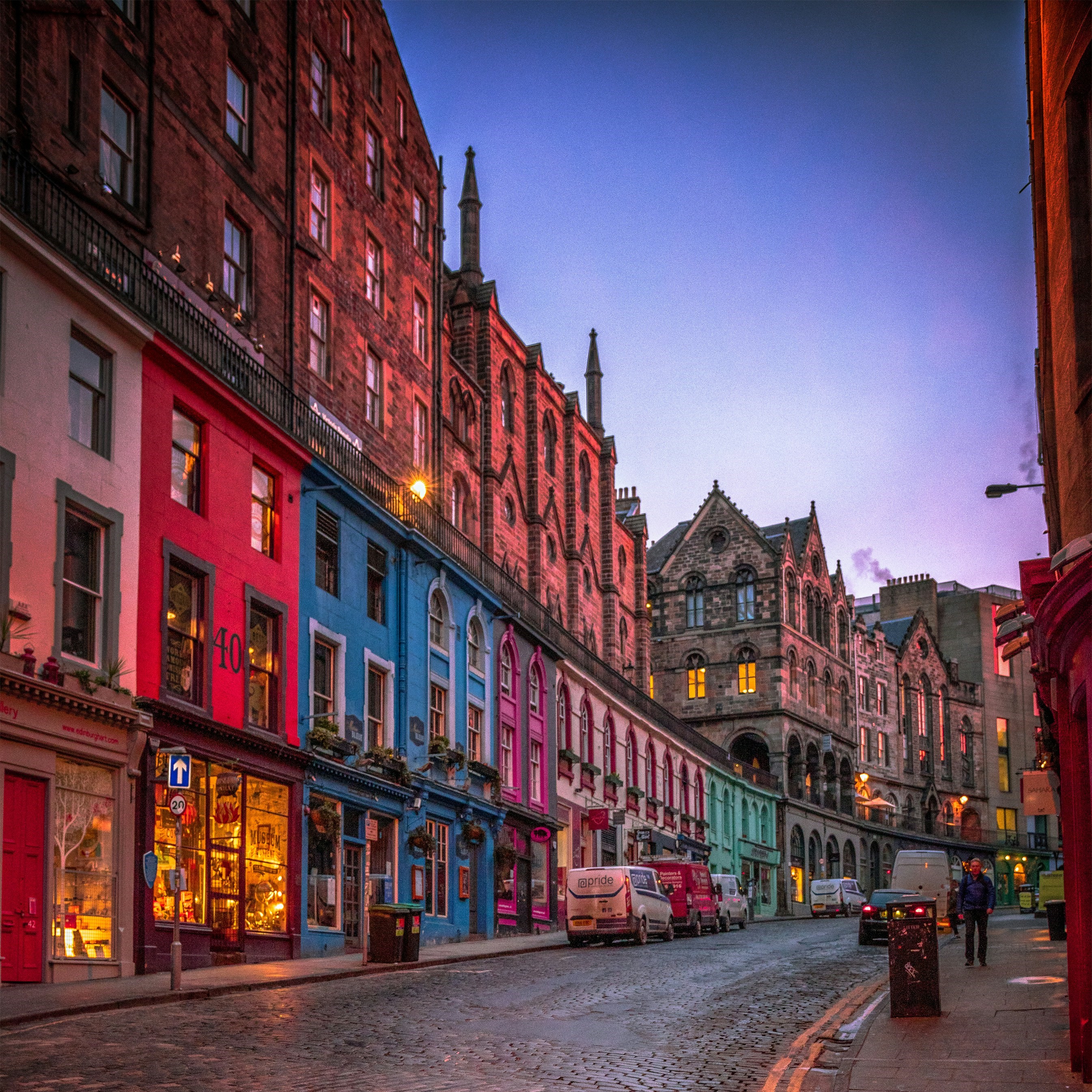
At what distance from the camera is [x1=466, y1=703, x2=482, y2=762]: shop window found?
124ft

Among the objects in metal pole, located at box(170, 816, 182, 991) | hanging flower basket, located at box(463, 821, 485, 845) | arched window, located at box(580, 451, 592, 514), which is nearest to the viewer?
metal pole, located at box(170, 816, 182, 991)

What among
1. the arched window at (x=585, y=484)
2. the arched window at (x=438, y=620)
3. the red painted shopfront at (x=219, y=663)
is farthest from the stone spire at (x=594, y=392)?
the red painted shopfront at (x=219, y=663)

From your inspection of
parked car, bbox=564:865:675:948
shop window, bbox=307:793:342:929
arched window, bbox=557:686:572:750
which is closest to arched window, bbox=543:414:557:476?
arched window, bbox=557:686:572:750

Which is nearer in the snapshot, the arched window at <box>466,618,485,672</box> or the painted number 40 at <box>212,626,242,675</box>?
the painted number 40 at <box>212,626,242,675</box>

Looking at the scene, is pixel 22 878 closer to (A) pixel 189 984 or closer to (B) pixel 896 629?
(A) pixel 189 984

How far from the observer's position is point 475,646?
39000 millimetres

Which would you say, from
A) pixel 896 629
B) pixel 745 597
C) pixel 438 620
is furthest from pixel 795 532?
pixel 438 620

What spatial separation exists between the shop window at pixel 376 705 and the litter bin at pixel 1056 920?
14270 mm

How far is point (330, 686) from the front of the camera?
30188mm

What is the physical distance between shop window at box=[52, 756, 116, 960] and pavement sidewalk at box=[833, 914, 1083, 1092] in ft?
36.4

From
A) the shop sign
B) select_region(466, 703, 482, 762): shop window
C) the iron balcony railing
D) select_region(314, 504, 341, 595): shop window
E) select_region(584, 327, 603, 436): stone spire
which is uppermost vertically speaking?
select_region(584, 327, 603, 436): stone spire

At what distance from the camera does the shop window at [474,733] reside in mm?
37656

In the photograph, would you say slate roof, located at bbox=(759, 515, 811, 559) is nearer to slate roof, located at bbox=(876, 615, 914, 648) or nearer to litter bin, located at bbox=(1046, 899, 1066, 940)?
slate roof, located at bbox=(876, 615, 914, 648)

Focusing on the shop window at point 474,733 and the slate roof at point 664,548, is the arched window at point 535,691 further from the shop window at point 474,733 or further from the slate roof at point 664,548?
the slate roof at point 664,548
